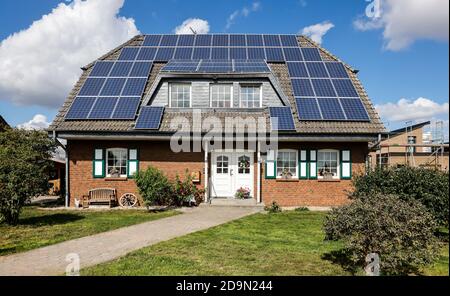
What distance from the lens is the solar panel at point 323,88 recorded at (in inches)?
624

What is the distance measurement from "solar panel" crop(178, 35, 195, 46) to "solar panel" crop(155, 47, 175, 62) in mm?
983

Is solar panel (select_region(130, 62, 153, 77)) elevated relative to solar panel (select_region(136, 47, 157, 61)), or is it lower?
lower

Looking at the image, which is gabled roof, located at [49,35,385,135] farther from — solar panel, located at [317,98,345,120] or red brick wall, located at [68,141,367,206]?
red brick wall, located at [68,141,367,206]

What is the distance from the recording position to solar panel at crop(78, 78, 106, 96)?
16141mm

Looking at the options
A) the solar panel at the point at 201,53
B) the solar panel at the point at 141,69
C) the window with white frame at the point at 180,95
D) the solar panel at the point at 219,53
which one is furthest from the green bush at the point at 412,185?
the solar panel at the point at 201,53

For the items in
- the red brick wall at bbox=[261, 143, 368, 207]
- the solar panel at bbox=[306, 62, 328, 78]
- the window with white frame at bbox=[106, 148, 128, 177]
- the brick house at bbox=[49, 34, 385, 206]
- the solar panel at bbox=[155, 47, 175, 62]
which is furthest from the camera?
the solar panel at bbox=[155, 47, 175, 62]

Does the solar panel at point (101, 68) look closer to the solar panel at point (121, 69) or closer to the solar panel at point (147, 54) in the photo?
the solar panel at point (121, 69)

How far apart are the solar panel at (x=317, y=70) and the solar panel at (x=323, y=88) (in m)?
0.48

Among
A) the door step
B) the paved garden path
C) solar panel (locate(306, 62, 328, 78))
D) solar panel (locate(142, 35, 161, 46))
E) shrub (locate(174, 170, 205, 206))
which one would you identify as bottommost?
the paved garden path

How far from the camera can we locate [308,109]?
1514 cm

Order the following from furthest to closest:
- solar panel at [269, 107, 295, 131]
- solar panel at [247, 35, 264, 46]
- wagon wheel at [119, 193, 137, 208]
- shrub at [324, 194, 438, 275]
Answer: solar panel at [247, 35, 264, 46], wagon wheel at [119, 193, 137, 208], solar panel at [269, 107, 295, 131], shrub at [324, 194, 438, 275]

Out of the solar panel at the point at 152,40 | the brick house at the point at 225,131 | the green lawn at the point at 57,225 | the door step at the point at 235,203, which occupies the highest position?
the solar panel at the point at 152,40

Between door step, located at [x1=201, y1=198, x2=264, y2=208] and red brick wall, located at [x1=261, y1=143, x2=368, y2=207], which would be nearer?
door step, located at [x1=201, y1=198, x2=264, y2=208]

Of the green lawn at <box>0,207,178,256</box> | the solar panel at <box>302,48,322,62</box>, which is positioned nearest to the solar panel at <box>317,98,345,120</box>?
the solar panel at <box>302,48,322,62</box>
